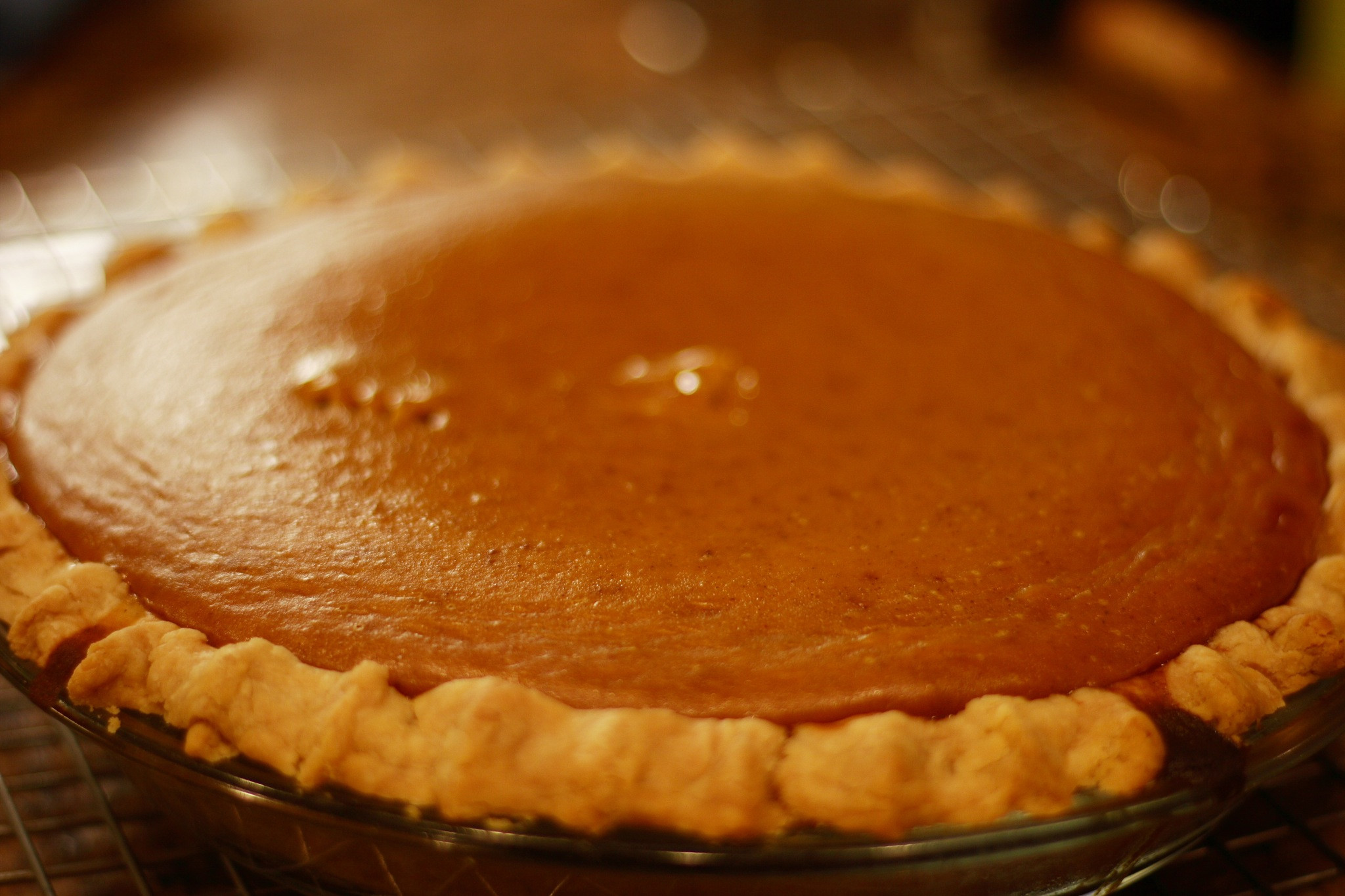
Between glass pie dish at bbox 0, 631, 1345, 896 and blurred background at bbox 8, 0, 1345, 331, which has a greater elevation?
blurred background at bbox 8, 0, 1345, 331

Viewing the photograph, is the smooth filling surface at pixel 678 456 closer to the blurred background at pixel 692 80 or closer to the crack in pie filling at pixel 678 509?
the crack in pie filling at pixel 678 509

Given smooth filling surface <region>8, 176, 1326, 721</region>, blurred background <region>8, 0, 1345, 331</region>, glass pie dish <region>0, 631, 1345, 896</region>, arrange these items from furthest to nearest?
1. blurred background <region>8, 0, 1345, 331</region>
2. smooth filling surface <region>8, 176, 1326, 721</region>
3. glass pie dish <region>0, 631, 1345, 896</region>

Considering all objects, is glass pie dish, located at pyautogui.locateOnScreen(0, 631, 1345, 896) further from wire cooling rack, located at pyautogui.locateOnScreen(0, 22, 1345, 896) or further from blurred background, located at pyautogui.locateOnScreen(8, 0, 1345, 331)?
blurred background, located at pyautogui.locateOnScreen(8, 0, 1345, 331)

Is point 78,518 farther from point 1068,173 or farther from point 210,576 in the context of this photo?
point 1068,173

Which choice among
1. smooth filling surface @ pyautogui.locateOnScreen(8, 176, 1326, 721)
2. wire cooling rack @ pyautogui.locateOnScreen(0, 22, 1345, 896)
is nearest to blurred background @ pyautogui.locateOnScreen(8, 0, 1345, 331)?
wire cooling rack @ pyautogui.locateOnScreen(0, 22, 1345, 896)

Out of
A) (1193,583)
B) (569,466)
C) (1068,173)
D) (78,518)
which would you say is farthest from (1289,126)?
(78,518)

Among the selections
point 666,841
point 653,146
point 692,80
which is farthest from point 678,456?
point 692,80
